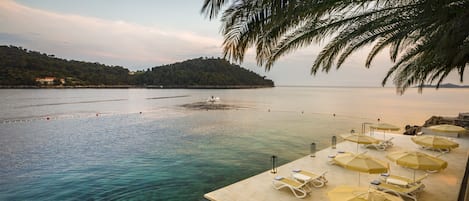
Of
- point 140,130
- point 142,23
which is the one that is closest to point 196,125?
point 140,130

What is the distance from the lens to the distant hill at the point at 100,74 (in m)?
77.9

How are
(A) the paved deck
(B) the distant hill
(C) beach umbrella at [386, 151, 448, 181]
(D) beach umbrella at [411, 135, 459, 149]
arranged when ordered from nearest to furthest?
1. (A) the paved deck
2. (C) beach umbrella at [386, 151, 448, 181]
3. (D) beach umbrella at [411, 135, 459, 149]
4. (B) the distant hill

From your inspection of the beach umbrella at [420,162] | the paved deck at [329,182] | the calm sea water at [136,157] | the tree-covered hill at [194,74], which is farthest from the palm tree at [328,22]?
the tree-covered hill at [194,74]

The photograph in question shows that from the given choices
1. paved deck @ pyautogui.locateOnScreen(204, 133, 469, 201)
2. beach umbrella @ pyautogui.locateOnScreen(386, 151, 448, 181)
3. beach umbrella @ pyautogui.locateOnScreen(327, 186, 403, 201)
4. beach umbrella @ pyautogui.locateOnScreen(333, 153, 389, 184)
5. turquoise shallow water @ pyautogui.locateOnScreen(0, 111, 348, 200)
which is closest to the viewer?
beach umbrella @ pyautogui.locateOnScreen(327, 186, 403, 201)

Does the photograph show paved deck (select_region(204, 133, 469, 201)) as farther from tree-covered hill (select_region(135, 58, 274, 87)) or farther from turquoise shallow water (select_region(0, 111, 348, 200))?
tree-covered hill (select_region(135, 58, 274, 87))

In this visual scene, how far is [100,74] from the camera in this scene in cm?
10300

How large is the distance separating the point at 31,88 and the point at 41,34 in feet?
188

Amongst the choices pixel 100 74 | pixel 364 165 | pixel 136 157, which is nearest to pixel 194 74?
pixel 100 74

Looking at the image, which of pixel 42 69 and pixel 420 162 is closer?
pixel 420 162

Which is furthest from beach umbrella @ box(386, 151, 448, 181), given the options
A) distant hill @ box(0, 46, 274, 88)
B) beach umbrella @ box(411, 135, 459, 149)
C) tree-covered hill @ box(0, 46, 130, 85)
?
tree-covered hill @ box(0, 46, 130, 85)

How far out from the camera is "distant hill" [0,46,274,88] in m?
77.9

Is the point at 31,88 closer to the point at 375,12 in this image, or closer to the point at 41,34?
the point at 41,34

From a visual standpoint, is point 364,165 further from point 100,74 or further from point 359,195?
point 100,74

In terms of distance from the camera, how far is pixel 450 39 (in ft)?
13.2
